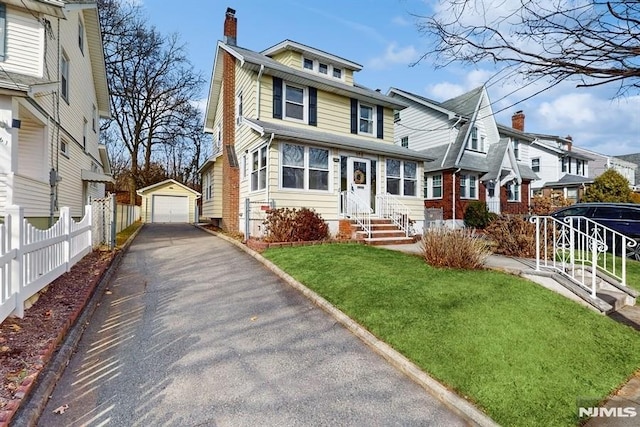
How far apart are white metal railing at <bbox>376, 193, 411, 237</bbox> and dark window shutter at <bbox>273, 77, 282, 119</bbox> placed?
208 inches

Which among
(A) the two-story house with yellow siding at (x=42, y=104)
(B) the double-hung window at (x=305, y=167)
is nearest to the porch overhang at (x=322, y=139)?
(B) the double-hung window at (x=305, y=167)

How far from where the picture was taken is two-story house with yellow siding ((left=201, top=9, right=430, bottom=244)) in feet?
39.3

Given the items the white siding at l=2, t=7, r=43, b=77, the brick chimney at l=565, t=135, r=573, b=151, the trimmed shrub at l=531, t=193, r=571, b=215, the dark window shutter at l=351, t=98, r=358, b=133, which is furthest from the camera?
the brick chimney at l=565, t=135, r=573, b=151

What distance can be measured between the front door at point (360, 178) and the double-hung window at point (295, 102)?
9.33ft

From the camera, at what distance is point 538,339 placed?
13.6 feet

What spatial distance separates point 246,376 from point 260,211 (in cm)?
861

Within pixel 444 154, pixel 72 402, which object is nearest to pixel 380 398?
pixel 72 402

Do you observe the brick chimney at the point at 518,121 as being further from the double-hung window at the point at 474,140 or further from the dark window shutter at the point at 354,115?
the dark window shutter at the point at 354,115

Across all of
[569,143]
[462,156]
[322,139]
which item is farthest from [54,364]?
[569,143]

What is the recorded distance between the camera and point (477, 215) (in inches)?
711

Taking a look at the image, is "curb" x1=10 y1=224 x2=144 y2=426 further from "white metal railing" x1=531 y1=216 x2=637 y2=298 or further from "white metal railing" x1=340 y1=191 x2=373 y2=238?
"white metal railing" x1=340 y1=191 x2=373 y2=238

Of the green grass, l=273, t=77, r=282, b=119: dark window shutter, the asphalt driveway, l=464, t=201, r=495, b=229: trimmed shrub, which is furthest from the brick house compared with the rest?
the asphalt driveway

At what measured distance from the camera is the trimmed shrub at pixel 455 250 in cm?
702

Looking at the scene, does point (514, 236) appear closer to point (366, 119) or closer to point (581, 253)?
point (581, 253)
